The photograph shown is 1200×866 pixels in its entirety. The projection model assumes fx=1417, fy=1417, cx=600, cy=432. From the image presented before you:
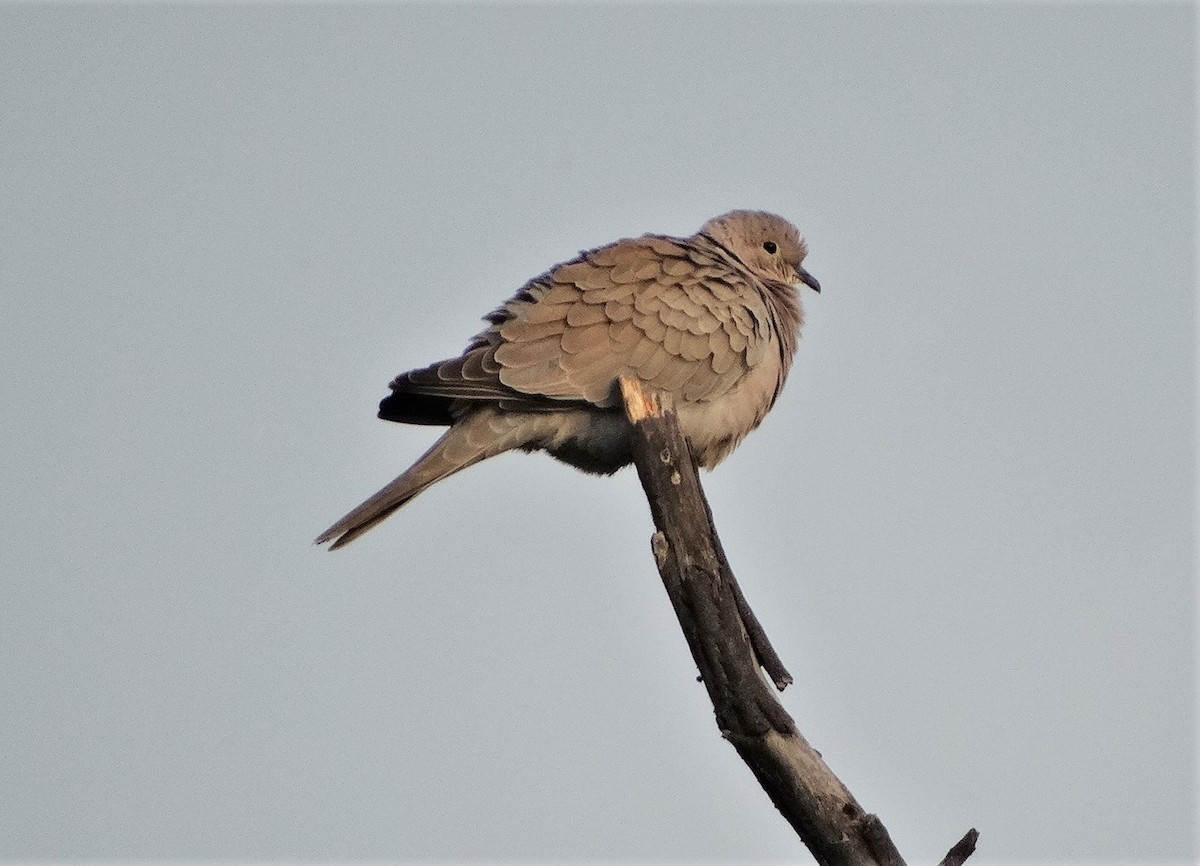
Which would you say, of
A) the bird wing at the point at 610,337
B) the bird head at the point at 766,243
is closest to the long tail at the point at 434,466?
the bird wing at the point at 610,337

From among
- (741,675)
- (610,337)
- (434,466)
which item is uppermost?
(610,337)

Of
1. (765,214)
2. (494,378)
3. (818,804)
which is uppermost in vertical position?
(765,214)

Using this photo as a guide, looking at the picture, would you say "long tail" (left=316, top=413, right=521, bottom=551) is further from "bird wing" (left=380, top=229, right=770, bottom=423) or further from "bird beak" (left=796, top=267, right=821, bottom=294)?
"bird beak" (left=796, top=267, right=821, bottom=294)

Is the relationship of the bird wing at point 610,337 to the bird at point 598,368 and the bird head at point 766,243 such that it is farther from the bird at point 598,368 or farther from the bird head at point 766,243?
the bird head at point 766,243

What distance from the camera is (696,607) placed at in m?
4.57

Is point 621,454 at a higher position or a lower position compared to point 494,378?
lower

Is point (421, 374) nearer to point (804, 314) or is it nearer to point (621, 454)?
point (621, 454)

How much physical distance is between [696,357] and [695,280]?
0.41m

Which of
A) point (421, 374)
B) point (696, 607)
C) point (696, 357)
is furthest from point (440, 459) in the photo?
point (696, 607)

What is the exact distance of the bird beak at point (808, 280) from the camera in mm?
7594

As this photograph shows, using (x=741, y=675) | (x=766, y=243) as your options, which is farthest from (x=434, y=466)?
(x=766, y=243)

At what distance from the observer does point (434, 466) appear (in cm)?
603

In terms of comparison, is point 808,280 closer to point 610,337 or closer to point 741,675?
point 610,337

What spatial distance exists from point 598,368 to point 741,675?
1934mm
